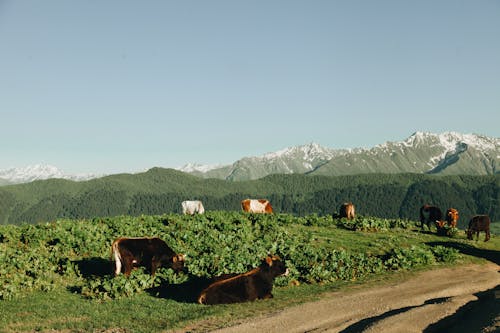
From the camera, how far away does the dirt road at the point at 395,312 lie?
1161cm

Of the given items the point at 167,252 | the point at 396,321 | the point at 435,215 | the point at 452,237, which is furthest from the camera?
the point at 435,215

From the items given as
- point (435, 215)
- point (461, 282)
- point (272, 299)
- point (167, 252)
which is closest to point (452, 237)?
point (435, 215)

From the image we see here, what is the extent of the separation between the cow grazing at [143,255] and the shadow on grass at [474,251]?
1823 cm

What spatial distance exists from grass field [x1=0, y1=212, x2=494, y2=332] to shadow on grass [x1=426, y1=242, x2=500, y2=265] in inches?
4.1

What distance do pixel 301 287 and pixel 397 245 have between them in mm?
10236

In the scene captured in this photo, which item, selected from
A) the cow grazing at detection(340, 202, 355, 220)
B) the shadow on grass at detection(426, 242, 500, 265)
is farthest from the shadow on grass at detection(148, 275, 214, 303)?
the cow grazing at detection(340, 202, 355, 220)

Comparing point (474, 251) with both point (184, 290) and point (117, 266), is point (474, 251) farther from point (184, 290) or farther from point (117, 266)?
point (117, 266)

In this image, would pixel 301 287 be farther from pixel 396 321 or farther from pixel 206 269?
pixel 396 321

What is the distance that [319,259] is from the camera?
21703 millimetres

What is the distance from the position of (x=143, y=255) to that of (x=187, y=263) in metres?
2.29

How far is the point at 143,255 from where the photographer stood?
1781 centimetres

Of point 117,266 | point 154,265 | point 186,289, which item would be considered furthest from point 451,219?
point 117,266

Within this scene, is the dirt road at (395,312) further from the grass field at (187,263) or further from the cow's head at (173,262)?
the cow's head at (173,262)

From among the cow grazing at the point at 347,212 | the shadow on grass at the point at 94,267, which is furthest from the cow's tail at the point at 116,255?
the cow grazing at the point at 347,212
